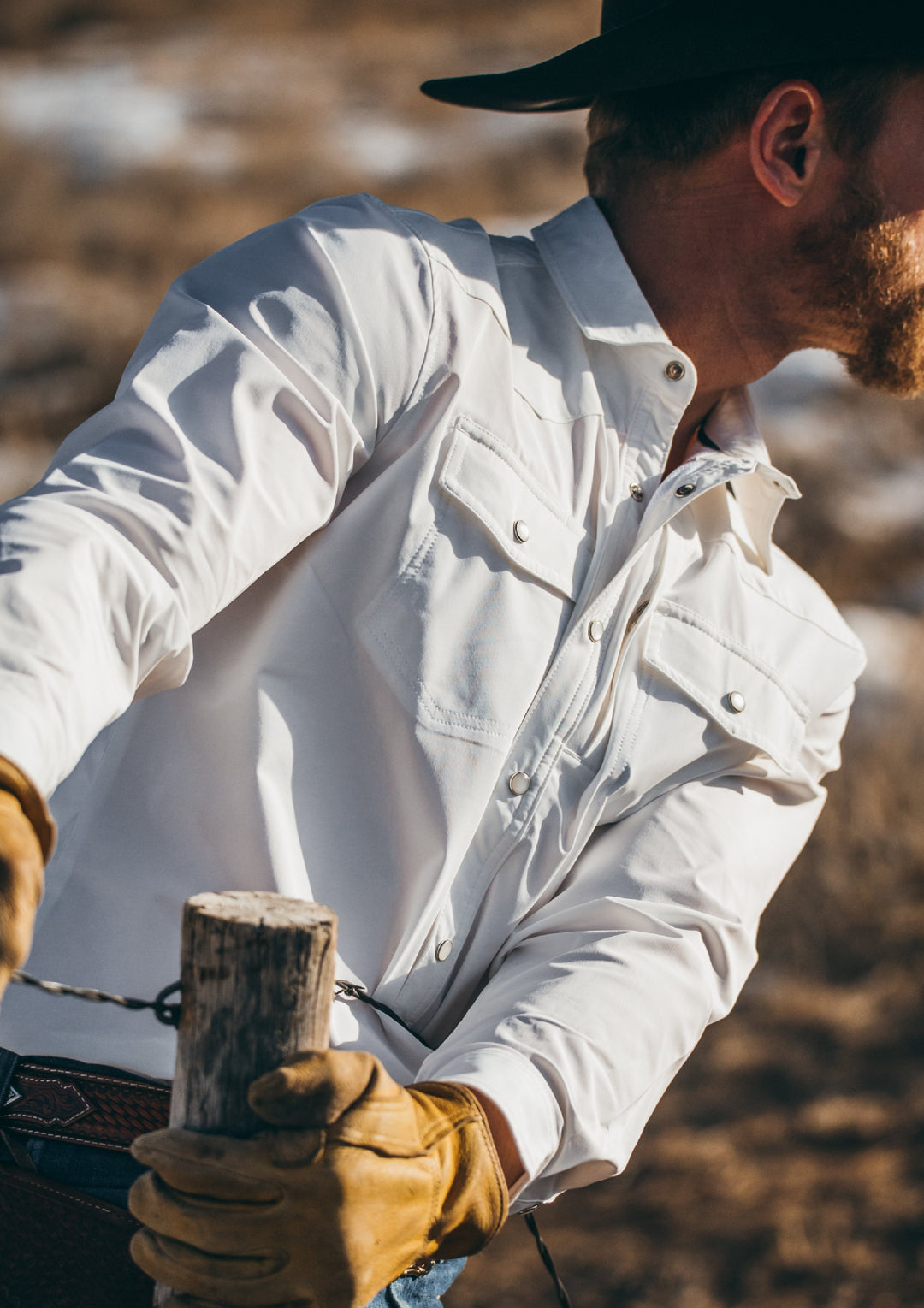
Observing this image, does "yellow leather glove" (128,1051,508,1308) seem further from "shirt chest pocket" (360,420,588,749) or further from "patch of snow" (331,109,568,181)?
"patch of snow" (331,109,568,181)

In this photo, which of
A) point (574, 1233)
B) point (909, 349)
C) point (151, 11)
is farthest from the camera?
point (151, 11)

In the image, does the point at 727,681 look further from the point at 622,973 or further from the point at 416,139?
the point at 416,139

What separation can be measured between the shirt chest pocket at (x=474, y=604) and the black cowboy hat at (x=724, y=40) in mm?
647

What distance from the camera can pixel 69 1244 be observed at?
1366mm

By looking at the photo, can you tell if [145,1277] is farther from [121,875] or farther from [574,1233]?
[574,1233]

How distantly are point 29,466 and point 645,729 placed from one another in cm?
564

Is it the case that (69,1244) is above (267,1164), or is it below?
below

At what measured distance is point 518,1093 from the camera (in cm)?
133

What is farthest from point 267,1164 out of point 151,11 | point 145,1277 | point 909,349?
point 151,11

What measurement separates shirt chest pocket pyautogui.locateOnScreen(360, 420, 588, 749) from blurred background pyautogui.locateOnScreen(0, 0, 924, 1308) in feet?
9.18

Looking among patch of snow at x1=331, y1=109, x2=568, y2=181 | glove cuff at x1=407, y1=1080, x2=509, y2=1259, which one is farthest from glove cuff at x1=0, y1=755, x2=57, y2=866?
patch of snow at x1=331, y1=109, x2=568, y2=181

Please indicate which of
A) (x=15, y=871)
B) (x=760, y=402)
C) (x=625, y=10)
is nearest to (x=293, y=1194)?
(x=15, y=871)

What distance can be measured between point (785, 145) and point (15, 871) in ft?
4.73

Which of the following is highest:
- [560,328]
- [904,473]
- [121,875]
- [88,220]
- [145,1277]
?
[88,220]
